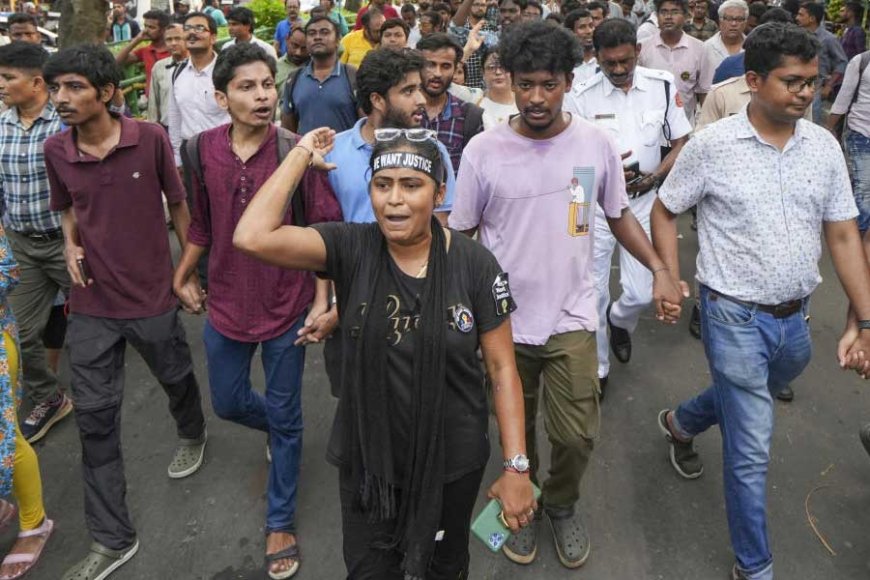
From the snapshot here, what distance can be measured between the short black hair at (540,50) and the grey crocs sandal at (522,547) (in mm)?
1999

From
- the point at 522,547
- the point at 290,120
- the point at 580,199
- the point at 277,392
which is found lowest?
the point at 522,547

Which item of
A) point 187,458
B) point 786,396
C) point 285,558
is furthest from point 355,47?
Result: point 285,558

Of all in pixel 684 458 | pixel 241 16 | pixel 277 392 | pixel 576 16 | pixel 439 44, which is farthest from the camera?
pixel 241 16

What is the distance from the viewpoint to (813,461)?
3.99m

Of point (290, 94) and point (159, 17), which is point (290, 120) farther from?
point (159, 17)

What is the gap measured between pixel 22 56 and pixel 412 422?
3148mm

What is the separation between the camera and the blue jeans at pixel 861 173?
5.70 meters

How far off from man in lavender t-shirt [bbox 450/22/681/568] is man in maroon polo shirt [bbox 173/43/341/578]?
27.4 inches

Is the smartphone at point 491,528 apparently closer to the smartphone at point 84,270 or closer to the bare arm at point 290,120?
the smartphone at point 84,270

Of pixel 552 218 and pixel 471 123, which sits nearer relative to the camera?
pixel 552 218

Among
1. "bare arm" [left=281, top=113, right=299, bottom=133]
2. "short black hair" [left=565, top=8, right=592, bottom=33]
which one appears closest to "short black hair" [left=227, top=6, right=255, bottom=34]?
"bare arm" [left=281, top=113, right=299, bottom=133]

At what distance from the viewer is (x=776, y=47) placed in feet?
9.39

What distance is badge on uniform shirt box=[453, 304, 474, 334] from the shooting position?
7.32 ft

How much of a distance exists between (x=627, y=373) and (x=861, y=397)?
1416mm
